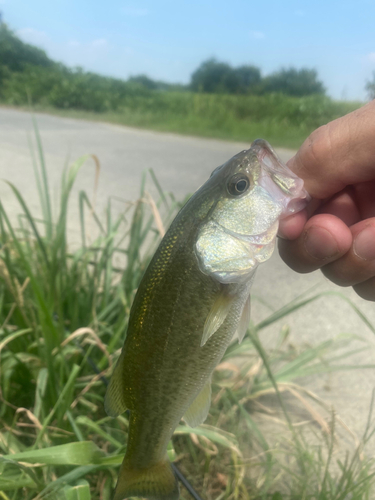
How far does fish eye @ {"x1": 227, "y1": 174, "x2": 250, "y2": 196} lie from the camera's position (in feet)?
2.30

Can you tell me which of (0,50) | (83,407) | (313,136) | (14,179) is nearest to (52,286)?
(83,407)

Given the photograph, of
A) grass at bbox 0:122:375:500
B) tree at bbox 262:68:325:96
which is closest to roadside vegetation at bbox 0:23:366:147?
tree at bbox 262:68:325:96

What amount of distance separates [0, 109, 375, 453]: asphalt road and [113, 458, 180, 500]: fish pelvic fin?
86cm

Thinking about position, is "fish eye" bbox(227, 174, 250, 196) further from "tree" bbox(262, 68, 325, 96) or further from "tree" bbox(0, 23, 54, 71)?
"tree" bbox(0, 23, 54, 71)

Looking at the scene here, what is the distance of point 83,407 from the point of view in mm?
1236

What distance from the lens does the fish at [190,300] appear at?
26.0 inches

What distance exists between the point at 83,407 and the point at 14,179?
10.6 feet

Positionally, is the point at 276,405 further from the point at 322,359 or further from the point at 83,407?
the point at 83,407

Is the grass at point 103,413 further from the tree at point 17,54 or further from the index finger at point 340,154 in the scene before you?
the tree at point 17,54

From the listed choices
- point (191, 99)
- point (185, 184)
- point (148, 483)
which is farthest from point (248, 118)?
point (148, 483)

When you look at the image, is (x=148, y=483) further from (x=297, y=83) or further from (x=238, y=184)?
(x=297, y=83)

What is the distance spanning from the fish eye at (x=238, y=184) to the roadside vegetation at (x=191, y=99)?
582cm

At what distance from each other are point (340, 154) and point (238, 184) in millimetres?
283

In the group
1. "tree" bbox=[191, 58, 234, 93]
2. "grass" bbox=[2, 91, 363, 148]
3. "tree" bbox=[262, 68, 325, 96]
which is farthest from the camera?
"tree" bbox=[191, 58, 234, 93]
